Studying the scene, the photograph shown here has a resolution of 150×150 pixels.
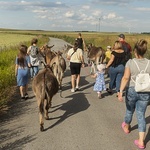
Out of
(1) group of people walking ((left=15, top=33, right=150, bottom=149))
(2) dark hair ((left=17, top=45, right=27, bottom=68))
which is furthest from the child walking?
(2) dark hair ((left=17, top=45, right=27, bottom=68))

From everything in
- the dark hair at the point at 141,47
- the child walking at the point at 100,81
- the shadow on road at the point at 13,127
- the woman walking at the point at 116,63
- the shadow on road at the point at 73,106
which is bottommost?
the shadow on road at the point at 73,106

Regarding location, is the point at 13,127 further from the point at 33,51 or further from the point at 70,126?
the point at 33,51

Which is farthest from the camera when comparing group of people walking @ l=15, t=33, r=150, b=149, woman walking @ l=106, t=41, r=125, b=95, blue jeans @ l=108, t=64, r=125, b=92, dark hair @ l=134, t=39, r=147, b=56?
blue jeans @ l=108, t=64, r=125, b=92

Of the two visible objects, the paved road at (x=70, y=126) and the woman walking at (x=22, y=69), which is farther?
the woman walking at (x=22, y=69)

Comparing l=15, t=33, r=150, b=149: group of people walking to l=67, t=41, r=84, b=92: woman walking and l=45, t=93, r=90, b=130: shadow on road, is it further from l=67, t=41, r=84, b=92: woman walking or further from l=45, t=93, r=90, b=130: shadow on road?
l=45, t=93, r=90, b=130: shadow on road

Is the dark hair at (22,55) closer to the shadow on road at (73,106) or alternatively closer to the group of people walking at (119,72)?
the group of people walking at (119,72)

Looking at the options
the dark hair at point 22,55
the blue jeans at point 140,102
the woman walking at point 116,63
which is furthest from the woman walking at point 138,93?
the dark hair at point 22,55

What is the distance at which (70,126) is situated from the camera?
22.4 feet

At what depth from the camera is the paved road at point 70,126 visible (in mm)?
5719

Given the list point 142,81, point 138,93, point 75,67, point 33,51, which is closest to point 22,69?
point 33,51

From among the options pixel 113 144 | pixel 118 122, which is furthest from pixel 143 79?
pixel 118 122

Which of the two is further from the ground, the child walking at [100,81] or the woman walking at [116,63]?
the woman walking at [116,63]

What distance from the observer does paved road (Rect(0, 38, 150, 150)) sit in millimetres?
5719

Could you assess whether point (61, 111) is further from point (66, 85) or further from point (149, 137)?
point (66, 85)
